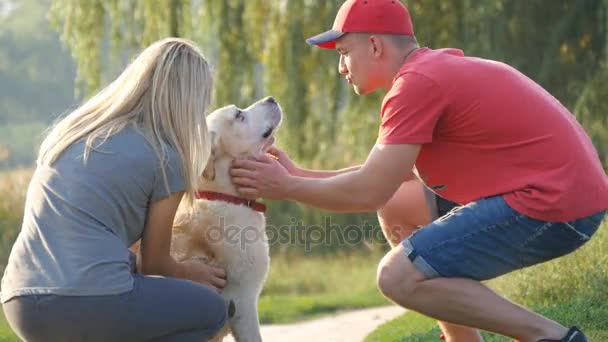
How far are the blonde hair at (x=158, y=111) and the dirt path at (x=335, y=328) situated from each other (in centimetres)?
239

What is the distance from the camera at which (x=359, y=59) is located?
374 centimetres

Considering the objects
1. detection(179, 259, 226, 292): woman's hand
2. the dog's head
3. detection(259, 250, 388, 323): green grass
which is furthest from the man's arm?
detection(259, 250, 388, 323): green grass

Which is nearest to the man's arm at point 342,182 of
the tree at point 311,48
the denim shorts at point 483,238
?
the denim shorts at point 483,238

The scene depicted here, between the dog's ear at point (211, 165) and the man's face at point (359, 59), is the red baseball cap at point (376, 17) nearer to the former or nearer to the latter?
the man's face at point (359, 59)

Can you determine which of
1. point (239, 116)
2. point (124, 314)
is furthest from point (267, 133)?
point (124, 314)

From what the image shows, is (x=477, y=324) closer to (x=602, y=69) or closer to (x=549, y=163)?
(x=549, y=163)

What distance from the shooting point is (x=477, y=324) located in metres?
3.44

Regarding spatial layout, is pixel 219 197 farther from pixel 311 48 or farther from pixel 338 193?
pixel 311 48

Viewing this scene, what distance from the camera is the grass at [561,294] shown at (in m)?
4.81

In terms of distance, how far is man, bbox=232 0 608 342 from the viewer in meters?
3.39

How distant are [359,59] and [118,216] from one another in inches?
44.0

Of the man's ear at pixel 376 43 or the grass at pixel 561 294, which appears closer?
the man's ear at pixel 376 43

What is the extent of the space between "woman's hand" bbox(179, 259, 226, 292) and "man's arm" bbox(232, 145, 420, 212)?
319 millimetres

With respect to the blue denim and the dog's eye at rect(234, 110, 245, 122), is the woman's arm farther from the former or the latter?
the dog's eye at rect(234, 110, 245, 122)
